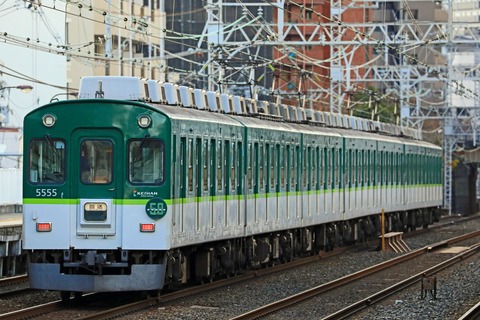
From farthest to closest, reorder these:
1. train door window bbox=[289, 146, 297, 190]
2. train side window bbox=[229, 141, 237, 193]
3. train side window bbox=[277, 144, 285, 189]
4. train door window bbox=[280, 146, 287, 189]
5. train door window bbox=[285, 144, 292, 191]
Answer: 1. train door window bbox=[289, 146, 297, 190]
2. train door window bbox=[285, 144, 292, 191]
3. train door window bbox=[280, 146, 287, 189]
4. train side window bbox=[277, 144, 285, 189]
5. train side window bbox=[229, 141, 237, 193]

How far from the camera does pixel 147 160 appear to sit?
18.2m

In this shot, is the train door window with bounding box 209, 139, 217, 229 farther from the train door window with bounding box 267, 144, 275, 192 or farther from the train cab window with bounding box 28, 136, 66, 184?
the train door window with bounding box 267, 144, 275, 192

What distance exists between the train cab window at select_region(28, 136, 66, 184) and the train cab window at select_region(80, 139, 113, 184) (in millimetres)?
272

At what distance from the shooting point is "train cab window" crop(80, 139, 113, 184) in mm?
18031

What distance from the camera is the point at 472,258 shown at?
3070 centimetres

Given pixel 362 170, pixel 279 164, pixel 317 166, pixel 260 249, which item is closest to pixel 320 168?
pixel 317 166

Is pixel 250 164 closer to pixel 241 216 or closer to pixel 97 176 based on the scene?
pixel 241 216

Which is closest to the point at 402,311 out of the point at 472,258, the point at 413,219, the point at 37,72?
the point at 472,258

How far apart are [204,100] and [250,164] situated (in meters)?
1.78

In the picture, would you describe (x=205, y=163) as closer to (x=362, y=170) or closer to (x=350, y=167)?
(x=350, y=167)

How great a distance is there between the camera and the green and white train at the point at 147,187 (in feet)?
58.5

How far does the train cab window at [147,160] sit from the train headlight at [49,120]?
3.50ft

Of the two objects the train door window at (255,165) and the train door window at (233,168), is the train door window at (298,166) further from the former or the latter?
the train door window at (233,168)

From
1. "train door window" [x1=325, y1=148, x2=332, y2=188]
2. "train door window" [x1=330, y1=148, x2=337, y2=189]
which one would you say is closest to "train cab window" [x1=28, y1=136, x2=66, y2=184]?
"train door window" [x1=325, y1=148, x2=332, y2=188]
